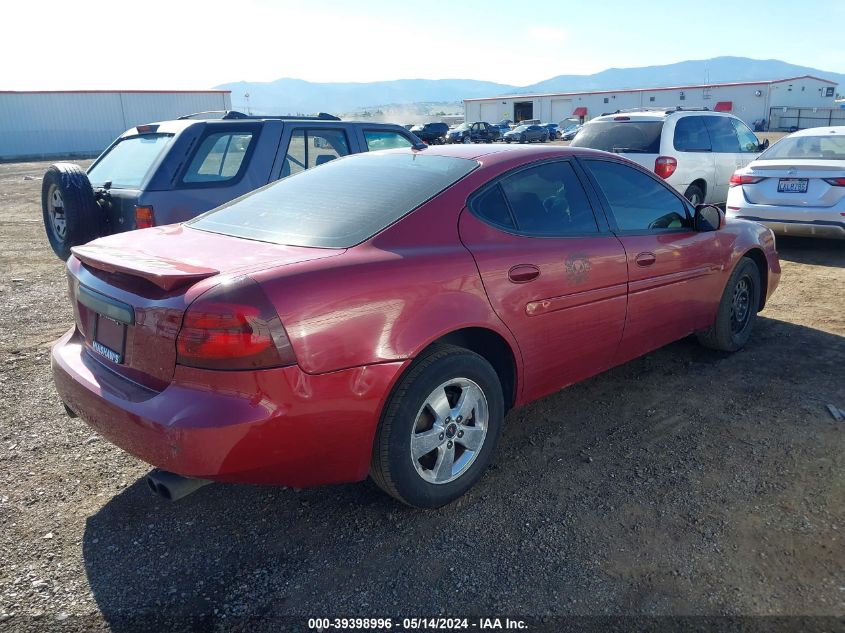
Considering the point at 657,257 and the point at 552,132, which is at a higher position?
the point at 552,132

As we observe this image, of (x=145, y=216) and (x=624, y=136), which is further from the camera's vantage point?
(x=624, y=136)

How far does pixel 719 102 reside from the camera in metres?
56.4

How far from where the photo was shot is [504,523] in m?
2.86

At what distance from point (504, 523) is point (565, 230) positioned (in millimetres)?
1580

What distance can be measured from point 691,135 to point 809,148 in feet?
5.38

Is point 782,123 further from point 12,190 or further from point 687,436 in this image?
point 687,436

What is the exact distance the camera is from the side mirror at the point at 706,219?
14.1ft

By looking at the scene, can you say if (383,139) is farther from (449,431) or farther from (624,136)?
(449,431)

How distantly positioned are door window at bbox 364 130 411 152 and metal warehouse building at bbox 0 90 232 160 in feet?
119

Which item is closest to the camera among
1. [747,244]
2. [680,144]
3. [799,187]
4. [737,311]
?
[747,244]

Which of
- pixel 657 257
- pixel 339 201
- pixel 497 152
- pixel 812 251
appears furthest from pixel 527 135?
pixel 339 201

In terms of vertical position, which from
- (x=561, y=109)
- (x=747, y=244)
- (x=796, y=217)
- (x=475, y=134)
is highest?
(x=561, y=109)

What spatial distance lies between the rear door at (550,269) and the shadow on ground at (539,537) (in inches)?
20.9

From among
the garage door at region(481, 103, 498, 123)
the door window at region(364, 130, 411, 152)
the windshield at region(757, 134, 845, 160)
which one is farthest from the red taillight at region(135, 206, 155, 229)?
the garage door at region(481, 103, 498, 123)
